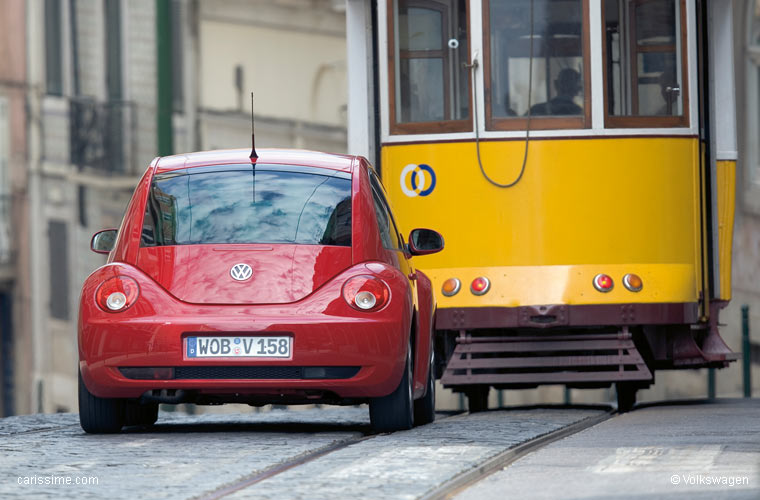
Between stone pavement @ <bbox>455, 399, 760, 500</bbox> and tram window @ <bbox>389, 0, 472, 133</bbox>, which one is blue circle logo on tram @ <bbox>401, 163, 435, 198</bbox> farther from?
stone pavement @ <bbox>455, 399, 760, 500</bbox>

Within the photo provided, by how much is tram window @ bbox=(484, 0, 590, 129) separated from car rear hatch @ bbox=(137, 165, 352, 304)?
3.21 m

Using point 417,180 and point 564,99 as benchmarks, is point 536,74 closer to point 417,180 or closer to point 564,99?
point 564,99

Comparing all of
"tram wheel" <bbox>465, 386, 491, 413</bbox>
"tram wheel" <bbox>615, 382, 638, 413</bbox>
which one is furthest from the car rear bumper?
"tram wheel" <bbox>465, 386, 491, 413</bbox>

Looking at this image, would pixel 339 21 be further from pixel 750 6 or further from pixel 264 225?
pixel 264 225

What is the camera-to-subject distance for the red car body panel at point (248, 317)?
10688 millimetres

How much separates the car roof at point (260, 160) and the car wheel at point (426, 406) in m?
1.46

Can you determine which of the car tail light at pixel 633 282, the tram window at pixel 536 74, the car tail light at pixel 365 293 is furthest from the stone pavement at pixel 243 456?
the tram window at pixel 536 74

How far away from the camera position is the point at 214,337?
10711 mm

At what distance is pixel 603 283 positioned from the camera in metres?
14.3

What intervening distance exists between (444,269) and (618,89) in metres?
1.61

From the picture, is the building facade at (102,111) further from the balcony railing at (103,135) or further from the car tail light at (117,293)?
the car tail light at (117,293)

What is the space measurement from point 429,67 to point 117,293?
14.4ft

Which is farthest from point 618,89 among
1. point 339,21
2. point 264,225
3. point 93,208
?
point 93,208

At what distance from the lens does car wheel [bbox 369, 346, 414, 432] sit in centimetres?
1118
